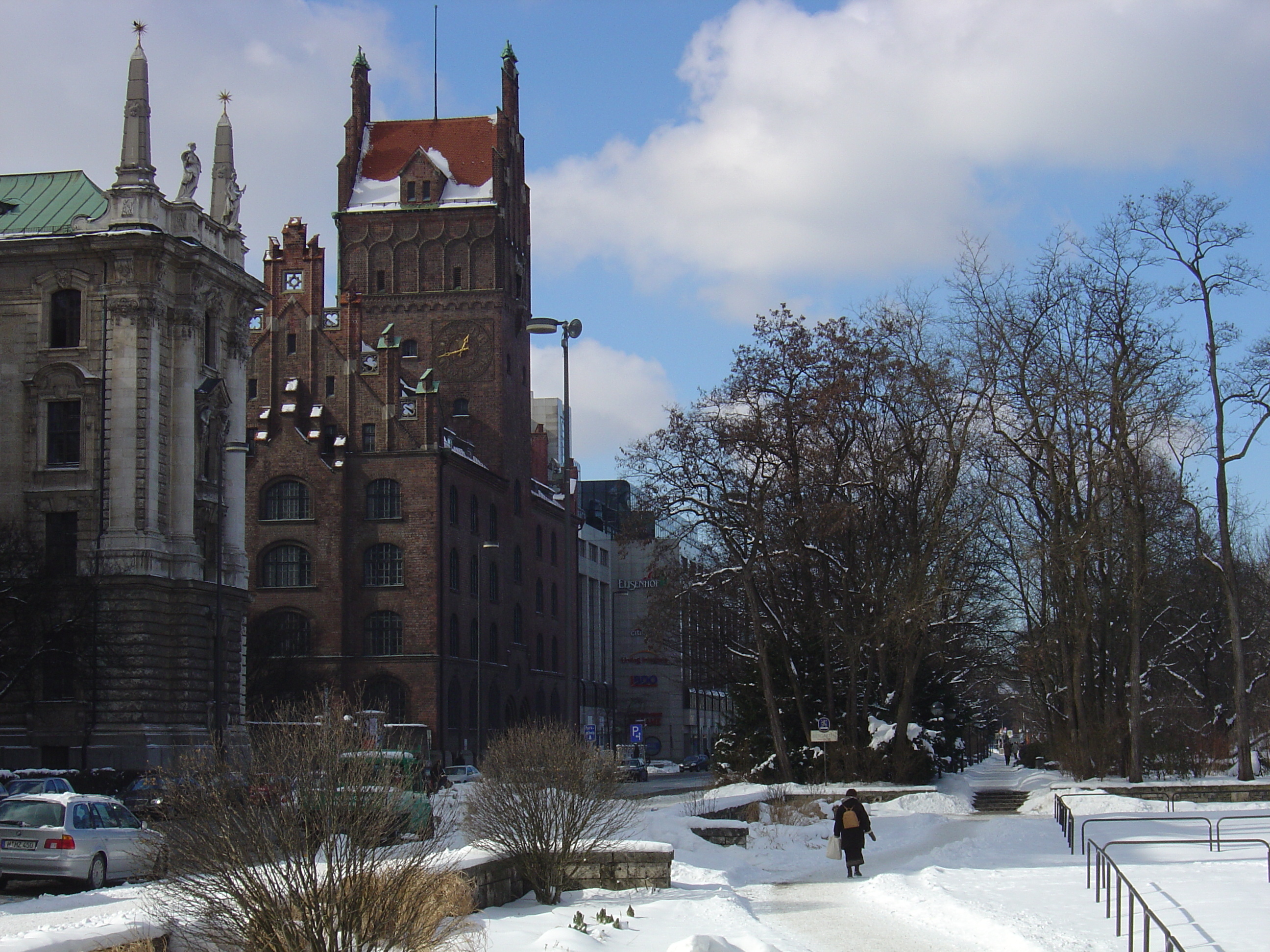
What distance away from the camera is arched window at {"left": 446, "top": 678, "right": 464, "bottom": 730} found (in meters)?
70.9

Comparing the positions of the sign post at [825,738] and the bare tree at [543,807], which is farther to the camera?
the sign post at [825,738]

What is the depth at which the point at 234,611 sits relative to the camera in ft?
172

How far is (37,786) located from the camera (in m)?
31.1

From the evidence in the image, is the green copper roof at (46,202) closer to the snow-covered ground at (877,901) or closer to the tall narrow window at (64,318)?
the tall narrow window at (64,318)

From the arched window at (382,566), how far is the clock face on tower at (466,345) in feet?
45.3

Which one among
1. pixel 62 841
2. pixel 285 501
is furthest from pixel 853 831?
pixel 285 501

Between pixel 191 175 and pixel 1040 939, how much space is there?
44255 mm

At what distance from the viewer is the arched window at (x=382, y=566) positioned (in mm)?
70875

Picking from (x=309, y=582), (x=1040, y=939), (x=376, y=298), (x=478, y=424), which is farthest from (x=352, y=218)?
(x=1040, y=939)

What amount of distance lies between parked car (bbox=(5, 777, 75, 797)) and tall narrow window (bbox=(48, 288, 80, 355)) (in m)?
20.1

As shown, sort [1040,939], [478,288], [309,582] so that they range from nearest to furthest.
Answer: [1040,939] < [309,582] < [478,288]

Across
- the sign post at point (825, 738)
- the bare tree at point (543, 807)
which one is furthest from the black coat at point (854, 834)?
the sign post at point (825, 738)

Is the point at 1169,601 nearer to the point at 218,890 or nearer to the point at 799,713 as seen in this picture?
the point at 799,713

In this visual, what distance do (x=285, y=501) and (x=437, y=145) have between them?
78.9 feet
